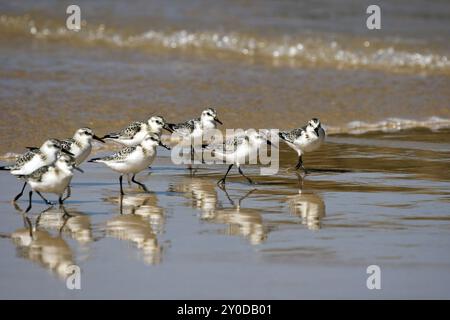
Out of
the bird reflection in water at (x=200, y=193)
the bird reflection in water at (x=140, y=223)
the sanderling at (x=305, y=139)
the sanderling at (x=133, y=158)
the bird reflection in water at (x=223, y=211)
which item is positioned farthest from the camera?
the sanderling at (x=305, y=139)

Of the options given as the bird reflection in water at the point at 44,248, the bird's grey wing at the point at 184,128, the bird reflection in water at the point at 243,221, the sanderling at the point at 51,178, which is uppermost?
the bird's grey wing at the point at 184,128

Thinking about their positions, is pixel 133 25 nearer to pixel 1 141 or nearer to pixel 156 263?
pixel 1 141

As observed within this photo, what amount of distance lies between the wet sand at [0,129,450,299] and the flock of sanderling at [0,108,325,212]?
0.31 meters

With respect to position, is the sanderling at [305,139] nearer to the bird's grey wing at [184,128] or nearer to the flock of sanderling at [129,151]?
the flock of sanderling at [129,151]

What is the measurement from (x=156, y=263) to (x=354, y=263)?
5.63 feet

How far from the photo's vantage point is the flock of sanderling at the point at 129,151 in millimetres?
9680

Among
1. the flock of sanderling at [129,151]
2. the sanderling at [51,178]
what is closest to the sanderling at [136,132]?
Result: the flock of sanderling at [129,151]

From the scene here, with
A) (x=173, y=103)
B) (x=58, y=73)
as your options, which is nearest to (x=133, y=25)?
(x=58, y=73)

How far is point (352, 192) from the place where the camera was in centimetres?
1084

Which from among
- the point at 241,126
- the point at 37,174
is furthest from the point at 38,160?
the point at 241,126

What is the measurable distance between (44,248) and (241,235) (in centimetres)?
190

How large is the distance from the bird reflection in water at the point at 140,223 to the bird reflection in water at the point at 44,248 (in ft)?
1.92

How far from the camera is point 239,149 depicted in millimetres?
11625

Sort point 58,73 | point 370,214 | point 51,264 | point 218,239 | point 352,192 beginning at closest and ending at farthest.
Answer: point 51,264
point 218,239
point 370,214
point 352,192
point 58,73
